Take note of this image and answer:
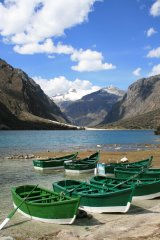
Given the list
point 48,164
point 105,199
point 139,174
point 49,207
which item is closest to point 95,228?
point 105,199

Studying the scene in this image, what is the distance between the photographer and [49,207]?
20969mm

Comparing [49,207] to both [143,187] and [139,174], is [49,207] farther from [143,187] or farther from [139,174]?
[139,174]

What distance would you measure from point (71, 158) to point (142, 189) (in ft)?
95.3

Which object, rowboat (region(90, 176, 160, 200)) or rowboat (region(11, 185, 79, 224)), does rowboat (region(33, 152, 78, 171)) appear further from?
rowboat (region(11, 185, 79, 224))

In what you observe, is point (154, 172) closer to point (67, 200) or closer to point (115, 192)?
point (115, 192)

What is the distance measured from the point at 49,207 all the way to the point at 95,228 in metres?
2.67

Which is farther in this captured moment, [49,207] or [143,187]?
[143,187]

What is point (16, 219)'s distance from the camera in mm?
23141

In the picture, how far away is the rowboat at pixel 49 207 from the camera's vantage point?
20.7 m

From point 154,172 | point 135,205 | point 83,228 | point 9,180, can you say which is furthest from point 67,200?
point 9,180

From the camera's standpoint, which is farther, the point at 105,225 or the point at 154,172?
the point at 154,172

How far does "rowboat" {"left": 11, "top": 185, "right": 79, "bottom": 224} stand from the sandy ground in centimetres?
35

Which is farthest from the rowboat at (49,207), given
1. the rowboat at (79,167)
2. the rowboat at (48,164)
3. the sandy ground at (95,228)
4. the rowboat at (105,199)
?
the rowboat at (48,164)

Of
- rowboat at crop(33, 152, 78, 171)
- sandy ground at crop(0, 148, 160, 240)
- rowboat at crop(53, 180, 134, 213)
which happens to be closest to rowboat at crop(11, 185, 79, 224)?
sandy ground at crop(0, 148, 160, 240)
